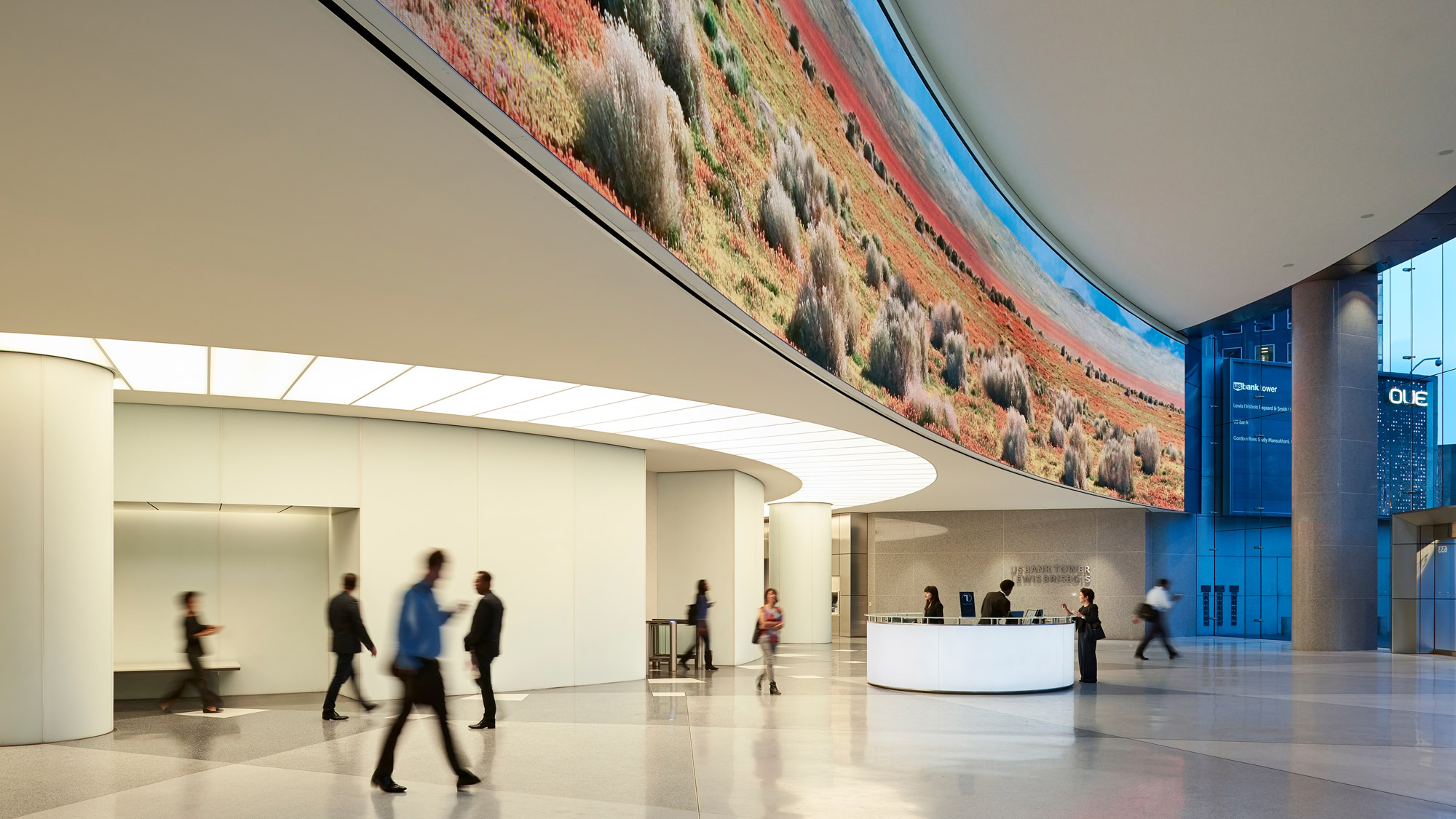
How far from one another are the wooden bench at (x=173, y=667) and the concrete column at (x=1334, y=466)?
79.5ft

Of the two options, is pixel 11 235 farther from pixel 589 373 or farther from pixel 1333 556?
pixel 1333 556

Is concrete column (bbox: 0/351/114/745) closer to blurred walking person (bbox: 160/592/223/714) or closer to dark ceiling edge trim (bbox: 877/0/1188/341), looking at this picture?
blurred walking person (bbox: 160/592/223/714)

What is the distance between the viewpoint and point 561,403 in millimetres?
13180

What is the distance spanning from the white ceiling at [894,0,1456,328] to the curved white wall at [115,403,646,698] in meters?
8.43

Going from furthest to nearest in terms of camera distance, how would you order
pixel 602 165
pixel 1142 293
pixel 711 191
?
pixel 1142 293, pixel 711 191, pixel 602 165

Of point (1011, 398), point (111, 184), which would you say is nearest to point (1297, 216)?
point (1011, 398)

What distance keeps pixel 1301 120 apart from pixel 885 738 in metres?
A: 12.5

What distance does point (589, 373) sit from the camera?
1051 cm

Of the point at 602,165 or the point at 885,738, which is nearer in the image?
the point at 602,165

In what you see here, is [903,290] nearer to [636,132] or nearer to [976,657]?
[976,657]

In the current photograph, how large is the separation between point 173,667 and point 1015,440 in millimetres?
14460

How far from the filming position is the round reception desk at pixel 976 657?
15445 mm

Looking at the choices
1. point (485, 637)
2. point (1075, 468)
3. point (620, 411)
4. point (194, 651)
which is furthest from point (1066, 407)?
point (194, 651)

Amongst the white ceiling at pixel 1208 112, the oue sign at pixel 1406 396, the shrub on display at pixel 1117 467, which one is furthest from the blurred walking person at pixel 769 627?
the oue sign at pixel 1406 396
